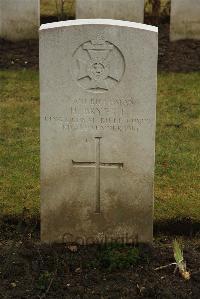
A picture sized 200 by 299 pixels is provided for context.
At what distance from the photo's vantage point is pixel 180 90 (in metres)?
8.45

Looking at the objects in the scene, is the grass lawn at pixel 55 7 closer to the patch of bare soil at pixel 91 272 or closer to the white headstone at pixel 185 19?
the white headstone at pixel 185 19

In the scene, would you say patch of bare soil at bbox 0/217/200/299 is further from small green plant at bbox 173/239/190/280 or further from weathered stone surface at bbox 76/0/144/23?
weathered stone surface at bbox 76/0/144/23

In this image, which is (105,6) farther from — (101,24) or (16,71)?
(101,24)

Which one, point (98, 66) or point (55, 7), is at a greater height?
point (55, 7)

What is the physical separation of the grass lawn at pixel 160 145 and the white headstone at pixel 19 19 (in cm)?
109

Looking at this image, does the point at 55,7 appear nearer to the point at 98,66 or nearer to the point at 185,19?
the point at 185,19

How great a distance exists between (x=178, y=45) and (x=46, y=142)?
5.48 meters

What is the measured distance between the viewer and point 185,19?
9.86m

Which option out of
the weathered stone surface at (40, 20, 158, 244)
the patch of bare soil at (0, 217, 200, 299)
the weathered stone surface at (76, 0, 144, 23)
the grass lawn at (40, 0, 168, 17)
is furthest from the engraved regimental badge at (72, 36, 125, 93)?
the grass lawn at (40, 0, 168, 17)

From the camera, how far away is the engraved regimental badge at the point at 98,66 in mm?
4531

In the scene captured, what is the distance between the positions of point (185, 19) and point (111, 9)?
3.23 feet

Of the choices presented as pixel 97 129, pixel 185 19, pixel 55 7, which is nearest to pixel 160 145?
pixel 97 129

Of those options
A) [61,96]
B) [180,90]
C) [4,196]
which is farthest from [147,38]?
[180,90]

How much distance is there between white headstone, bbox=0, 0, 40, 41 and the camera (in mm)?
9750
